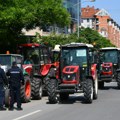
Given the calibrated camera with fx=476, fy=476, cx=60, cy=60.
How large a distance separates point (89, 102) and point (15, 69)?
147 inches

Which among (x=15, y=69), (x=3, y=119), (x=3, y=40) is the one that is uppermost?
(x=3, y=40)

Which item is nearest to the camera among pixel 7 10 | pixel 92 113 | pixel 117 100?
pixel 92 113

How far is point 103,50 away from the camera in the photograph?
31.0 m

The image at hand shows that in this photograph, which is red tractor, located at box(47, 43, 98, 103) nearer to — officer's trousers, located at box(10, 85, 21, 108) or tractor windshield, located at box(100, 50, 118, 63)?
officer's trousers, located at box(10, 85, 21, 108)

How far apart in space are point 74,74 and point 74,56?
4.12 feet

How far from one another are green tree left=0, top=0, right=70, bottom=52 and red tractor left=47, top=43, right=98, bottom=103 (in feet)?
17.7

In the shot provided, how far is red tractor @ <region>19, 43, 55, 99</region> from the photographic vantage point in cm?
2208

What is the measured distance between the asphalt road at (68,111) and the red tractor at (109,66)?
27.6 ft

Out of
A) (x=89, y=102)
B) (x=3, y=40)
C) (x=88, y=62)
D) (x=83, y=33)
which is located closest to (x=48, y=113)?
(x=89, y=102)

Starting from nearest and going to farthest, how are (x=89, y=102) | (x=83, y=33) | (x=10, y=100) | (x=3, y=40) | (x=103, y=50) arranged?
(x=10, y=100), (x=89, y=102), (x=3, y=40), (x=103, y=50), (x=83, y=33)

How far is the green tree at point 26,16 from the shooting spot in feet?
83.3

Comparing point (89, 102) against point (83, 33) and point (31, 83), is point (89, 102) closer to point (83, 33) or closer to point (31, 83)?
point (31, 83)

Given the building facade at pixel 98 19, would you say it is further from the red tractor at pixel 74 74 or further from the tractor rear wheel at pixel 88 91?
the tractor rear wheel at pixel 88 91

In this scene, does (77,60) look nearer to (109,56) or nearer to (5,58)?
(5,58)
